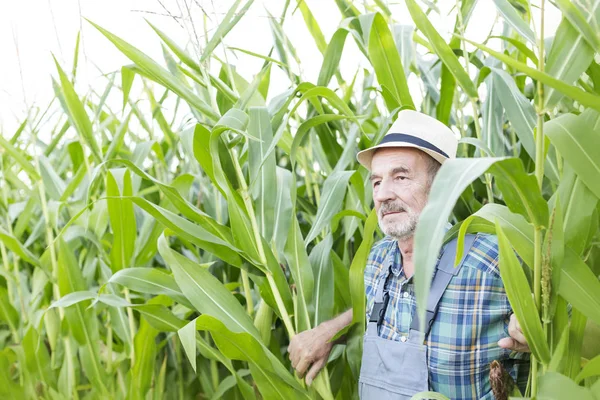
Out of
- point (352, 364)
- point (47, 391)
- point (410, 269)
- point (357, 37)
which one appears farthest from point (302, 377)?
point (47, 391)

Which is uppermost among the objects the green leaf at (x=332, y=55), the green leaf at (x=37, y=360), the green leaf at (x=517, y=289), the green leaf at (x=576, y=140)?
the green leaf at (x=332, y=55)

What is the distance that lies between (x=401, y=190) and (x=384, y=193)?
0.03 meters

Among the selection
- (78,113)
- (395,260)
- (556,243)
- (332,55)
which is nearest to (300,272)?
(395,260)

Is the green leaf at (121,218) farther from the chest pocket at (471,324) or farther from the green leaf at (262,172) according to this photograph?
the chest pocket at (471,324)

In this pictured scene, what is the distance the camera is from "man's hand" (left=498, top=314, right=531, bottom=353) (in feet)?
2.81

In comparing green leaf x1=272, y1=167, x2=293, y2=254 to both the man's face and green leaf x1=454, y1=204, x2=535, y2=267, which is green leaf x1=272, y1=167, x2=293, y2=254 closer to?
the man's face

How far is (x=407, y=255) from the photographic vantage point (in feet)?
3.83

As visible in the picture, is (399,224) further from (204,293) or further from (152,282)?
(152,282)

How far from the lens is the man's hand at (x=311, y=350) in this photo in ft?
3.77

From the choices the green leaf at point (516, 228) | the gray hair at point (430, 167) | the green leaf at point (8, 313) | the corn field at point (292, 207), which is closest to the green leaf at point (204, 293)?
the corn field at point (292, 207)

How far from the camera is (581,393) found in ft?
2.39

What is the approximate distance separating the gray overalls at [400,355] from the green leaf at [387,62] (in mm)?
313

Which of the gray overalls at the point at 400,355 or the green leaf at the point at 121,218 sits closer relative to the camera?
the gray overalls at the point at 400,355

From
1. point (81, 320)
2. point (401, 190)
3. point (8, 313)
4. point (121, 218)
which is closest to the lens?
point (401, 190)
